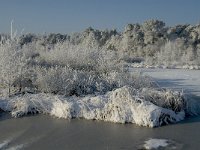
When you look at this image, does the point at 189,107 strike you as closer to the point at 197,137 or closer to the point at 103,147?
the point at 197,137

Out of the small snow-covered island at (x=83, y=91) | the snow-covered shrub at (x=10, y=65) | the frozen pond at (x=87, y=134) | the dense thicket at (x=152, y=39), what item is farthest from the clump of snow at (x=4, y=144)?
the dense thicket at (x=152, y=39)

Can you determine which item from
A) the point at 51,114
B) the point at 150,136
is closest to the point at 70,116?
the point at 51,114

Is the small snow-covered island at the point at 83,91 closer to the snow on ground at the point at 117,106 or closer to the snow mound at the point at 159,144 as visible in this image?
the snow on ground at the point at 117,106

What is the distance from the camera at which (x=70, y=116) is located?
47.0 ft

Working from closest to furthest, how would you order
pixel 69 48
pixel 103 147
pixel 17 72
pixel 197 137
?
pixel 103 147
pixel 197 137
pixel 17 72
pixel 69 48

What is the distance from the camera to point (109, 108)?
551 inches

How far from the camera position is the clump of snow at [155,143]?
10906 millimetres

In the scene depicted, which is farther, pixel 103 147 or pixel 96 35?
pixel 96 35

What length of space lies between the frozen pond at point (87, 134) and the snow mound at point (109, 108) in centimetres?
33

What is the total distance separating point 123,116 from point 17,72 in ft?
19.2

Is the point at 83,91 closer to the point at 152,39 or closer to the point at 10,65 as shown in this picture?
the point at 10,65

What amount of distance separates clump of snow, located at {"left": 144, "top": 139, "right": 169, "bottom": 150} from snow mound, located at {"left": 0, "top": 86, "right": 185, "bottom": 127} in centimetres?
148

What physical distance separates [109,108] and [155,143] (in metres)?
3.01

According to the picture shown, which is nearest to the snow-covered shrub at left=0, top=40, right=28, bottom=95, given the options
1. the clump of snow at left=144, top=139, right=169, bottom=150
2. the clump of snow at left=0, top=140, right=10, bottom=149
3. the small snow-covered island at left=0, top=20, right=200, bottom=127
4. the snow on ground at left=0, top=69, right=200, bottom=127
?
the small snow-covered island at left=0, top=20, right=200, bottom=127
